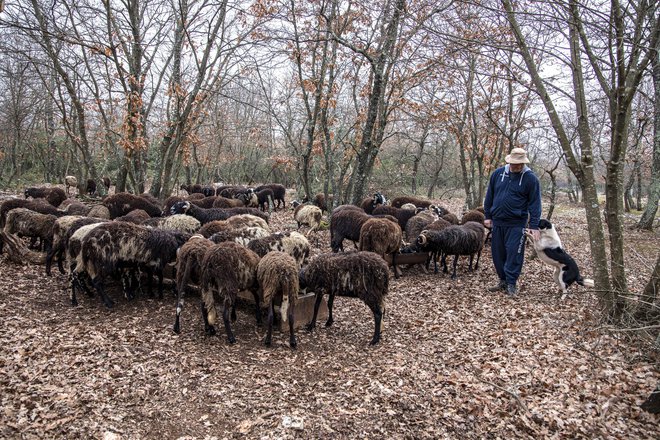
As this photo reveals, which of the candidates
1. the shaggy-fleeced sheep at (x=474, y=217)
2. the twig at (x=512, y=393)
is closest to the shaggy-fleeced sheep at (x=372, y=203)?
the shaggy-fleeced sheep at (x=474, y=217)

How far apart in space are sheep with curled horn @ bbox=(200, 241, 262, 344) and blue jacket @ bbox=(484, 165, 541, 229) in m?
4.29

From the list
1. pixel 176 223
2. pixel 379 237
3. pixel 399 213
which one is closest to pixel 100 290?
pixel 176 223

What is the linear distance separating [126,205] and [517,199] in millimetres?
9714

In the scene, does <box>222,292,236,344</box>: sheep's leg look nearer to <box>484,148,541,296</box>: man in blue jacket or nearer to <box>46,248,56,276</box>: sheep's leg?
<box>46,248,56,276</box>: sheep's leg

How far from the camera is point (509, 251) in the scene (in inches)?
289

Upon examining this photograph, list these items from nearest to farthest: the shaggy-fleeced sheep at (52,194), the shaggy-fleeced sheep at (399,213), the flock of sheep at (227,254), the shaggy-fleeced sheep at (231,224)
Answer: the flock of sheep at (227,254) → the shaggy-fleeced sheep at (231,224) → the shaggy-fleeced sheep at (399,213) → the shaggy-fleeced sheep at (52,194)

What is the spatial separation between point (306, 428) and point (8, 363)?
10.8ft

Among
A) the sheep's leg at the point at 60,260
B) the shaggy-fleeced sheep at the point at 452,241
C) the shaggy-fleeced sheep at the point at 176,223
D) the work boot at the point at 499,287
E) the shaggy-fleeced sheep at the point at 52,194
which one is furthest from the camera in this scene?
the shaggy-fleeced sheep at the point at 52,194

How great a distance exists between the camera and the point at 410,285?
8.59 metres

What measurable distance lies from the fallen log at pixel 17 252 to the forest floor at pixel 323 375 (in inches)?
62.8

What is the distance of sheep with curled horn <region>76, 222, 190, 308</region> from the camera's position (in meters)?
6.58

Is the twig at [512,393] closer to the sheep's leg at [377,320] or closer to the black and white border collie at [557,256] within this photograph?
the sheep's leg at [377,320]

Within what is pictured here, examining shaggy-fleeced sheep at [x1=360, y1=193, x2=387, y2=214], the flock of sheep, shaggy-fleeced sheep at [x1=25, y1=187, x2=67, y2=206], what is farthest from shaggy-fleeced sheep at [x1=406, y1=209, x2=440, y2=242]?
shaggy-fleeced sheep at [x1=25, y1=187, x2=67, y2=206]

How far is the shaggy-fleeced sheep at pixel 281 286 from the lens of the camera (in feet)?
18.4
